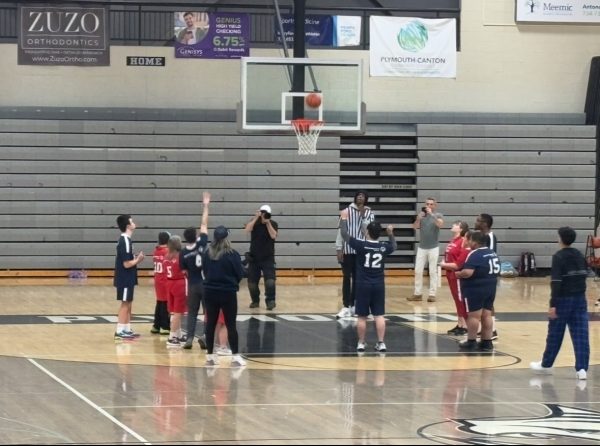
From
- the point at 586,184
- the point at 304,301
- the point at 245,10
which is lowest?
the point at 304,301

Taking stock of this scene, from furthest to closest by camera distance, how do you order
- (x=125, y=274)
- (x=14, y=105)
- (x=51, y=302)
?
(x=14, y=105), (x=51, y=302), (x=125, y=274)

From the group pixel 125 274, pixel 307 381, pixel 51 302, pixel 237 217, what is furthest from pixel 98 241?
pixel 307 381

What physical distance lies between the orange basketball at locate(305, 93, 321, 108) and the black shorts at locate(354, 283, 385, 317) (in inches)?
275

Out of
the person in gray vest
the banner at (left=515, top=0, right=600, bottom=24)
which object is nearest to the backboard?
the person in gray vest

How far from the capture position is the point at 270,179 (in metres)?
29.7

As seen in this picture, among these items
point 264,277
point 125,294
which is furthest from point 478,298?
point 264,277

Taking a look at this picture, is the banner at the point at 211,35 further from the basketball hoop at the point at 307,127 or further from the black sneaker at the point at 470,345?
the black sneaker at the point at 470,345

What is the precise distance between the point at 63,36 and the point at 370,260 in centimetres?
1404

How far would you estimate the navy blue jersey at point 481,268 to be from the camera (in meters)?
17.0

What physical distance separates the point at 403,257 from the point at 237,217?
13.4 ft

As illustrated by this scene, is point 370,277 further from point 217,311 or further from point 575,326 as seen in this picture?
point 575,326

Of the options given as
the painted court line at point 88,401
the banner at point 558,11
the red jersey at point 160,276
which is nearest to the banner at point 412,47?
the banner at point 558,11

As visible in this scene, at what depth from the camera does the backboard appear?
76.9ft

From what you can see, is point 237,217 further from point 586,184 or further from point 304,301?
point 586,184
